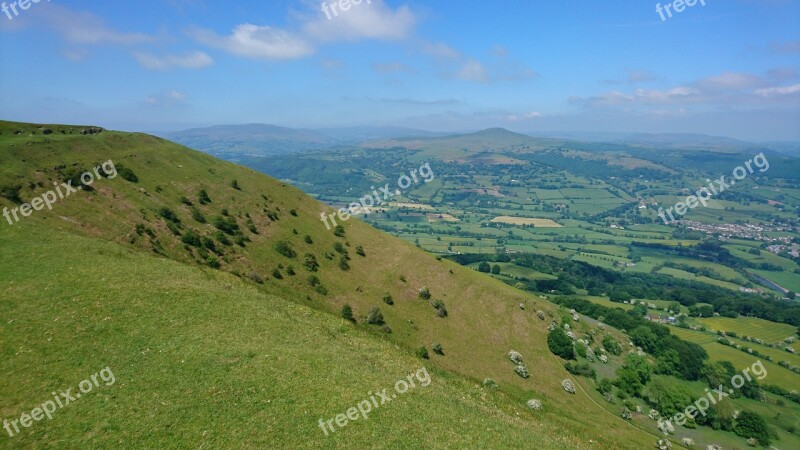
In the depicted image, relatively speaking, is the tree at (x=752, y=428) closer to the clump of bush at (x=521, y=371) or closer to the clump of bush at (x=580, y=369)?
the clump of bush at (x=580, y=369)

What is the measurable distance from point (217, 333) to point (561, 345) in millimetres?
64509

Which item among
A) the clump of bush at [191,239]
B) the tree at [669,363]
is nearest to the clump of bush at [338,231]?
the clump of bush at [191,239]

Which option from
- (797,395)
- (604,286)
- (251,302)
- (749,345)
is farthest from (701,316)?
(251,302)

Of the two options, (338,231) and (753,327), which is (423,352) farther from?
(753,327)

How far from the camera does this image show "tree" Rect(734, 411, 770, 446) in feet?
235

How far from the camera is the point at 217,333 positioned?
3491 cm

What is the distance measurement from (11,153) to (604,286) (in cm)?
19655

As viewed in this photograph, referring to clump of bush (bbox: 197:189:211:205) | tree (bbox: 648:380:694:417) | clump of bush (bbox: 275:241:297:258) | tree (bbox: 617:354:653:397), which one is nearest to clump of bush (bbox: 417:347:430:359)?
clump of bush (bbox: 275:241:297:258)

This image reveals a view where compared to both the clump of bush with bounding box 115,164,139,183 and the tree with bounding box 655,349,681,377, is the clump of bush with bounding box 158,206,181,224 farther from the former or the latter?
the tree with bounding box 655,349,681,377

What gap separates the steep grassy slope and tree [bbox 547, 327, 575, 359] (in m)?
1.89

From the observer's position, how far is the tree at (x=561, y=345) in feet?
250

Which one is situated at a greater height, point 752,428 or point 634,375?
point 634,375

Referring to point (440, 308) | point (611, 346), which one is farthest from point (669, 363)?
point (440, 308)

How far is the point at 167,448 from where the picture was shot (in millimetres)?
22875
